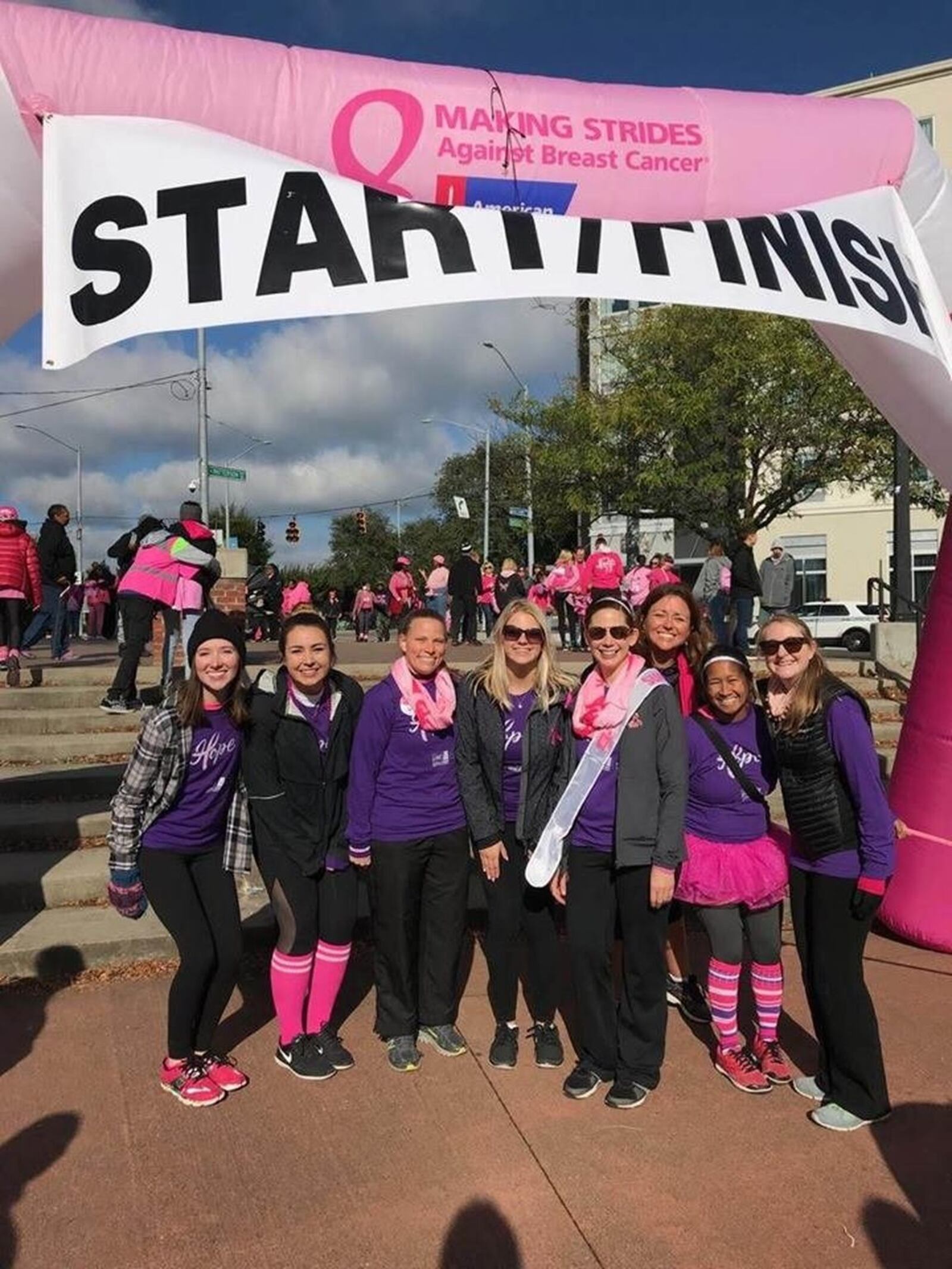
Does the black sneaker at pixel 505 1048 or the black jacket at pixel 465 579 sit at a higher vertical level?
the black jacket at pixel 465 579

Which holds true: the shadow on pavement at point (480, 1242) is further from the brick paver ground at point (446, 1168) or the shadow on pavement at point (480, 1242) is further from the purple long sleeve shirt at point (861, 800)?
the purple long sleeve shirt at point (861, 800)

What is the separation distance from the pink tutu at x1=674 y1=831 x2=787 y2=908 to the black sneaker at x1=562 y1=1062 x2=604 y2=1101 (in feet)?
2.32

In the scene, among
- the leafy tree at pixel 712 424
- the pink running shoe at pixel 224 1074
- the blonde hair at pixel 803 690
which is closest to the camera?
the blonde hair at pixel 803 690

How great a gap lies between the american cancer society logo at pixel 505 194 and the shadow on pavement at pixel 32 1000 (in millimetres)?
3643

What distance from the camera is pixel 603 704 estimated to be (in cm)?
355

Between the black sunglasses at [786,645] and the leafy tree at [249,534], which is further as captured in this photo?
the leafy tree at [249,534]

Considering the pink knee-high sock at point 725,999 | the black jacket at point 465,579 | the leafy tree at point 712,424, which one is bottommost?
the pink knee-high sock at point 725,999

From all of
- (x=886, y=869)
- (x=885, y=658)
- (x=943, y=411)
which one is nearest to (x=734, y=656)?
(x=886, y=869)

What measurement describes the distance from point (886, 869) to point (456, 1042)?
1790mm

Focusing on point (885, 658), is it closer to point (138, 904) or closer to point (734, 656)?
point (734, 656)

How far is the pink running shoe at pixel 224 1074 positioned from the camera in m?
3.54

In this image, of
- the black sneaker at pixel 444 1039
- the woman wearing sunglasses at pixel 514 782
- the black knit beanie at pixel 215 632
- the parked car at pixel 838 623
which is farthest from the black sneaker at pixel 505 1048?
the parked car at pixel 838 623

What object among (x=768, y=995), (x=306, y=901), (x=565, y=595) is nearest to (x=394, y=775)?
(x=306, y=901)

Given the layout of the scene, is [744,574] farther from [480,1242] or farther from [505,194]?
[480,1242]
